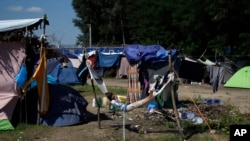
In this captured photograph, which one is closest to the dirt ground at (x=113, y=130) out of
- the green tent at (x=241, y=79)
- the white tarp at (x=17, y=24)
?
the white tarp at (x=17, y=24)

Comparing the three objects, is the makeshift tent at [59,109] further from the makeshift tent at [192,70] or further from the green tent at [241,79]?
the green tent at [241,79]

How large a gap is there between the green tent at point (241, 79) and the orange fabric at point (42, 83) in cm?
959

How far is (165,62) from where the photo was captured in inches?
481

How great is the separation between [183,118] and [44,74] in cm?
371

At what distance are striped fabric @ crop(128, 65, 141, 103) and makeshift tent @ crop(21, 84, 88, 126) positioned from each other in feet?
8.75

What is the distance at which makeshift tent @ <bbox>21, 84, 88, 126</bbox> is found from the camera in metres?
9.91

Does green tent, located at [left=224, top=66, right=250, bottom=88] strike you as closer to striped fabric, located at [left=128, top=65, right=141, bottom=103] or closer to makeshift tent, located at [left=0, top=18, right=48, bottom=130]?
striped fabric, located at [left=128, top=65, right=141, bottom=103]

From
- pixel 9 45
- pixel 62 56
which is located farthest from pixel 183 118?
pixel 9 45

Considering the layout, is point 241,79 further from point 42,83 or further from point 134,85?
point 42,83

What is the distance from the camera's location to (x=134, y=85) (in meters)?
12.9

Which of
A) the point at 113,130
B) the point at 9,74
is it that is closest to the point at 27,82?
the point at 9,74

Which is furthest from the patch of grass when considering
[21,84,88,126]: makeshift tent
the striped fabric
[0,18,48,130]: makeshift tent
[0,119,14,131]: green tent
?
the striped fabric

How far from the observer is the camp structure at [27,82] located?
9.74 metres

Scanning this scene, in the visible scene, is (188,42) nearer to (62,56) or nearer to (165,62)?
(165,62)
